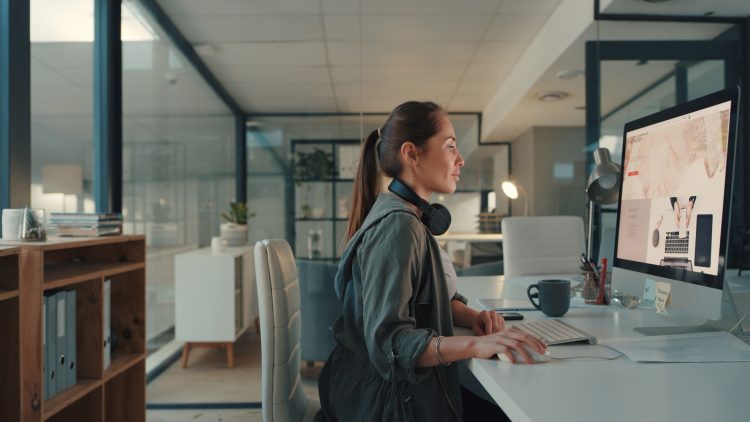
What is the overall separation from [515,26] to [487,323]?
2823 mm

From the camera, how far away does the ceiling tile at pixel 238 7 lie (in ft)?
10.6

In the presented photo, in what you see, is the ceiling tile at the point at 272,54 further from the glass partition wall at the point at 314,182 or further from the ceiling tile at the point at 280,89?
the glass partition wall at the point at 314,182

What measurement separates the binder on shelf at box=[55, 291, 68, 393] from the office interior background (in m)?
1.15

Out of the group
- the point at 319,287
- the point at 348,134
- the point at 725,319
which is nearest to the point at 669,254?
the point at 725,319

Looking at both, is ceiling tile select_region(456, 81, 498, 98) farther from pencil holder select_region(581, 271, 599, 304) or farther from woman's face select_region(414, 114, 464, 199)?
woman's face select_region(414, 114, 464, 199)

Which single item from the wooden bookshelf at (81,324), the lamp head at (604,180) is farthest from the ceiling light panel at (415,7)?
the wooden bookshelf at (81,324)

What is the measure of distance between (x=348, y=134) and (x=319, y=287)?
38.8 inches

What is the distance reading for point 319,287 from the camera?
119 inches

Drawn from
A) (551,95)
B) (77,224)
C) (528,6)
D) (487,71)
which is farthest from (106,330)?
(551,95)

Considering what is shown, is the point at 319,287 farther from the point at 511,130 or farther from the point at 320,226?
the point at 511,130

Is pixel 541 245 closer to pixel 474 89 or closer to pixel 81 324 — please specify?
pixel 474 89

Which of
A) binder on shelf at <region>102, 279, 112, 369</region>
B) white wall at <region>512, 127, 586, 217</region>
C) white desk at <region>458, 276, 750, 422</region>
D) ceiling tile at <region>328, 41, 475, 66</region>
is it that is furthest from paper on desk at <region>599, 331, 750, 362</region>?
white wall at <region>512, 127, 586, 217</region>

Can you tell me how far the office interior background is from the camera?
10.5 ft

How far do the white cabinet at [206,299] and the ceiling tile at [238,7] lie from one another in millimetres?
1534
